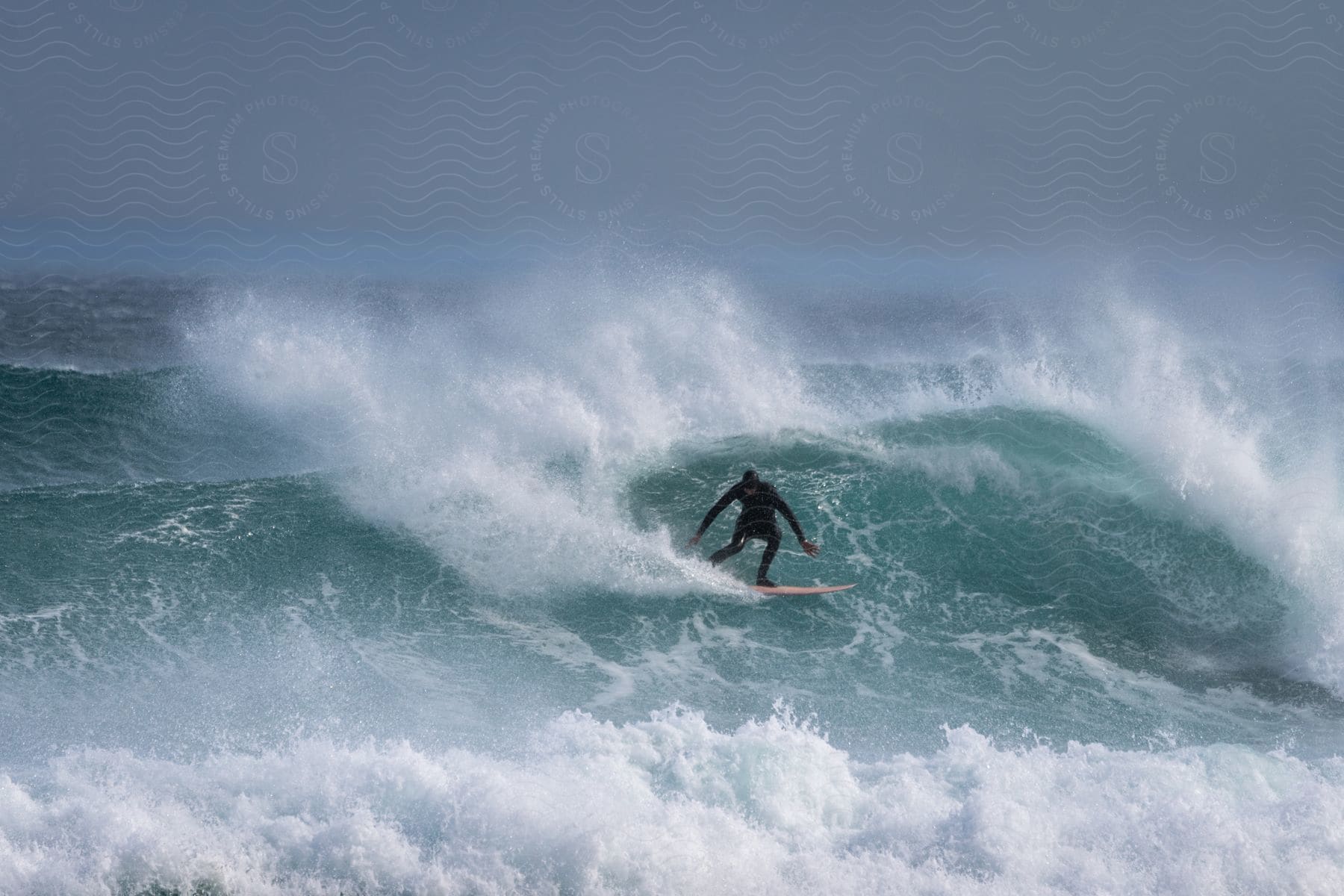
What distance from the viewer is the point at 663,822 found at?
562cm

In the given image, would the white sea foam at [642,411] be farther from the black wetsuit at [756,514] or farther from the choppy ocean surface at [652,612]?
the black wetsuit at [756,514]

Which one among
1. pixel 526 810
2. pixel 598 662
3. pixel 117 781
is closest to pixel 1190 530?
→ pixel 598 662

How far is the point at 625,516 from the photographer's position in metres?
10.3

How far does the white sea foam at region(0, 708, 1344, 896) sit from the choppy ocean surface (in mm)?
26

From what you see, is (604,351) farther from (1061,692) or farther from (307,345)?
(1061,692)

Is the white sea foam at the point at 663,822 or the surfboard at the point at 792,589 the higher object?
the surfboard at the point at 792,589

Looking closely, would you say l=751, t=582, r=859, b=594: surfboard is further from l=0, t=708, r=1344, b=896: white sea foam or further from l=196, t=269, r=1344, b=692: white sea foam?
l=0, t=708, r=1344, b=896: white sea foam

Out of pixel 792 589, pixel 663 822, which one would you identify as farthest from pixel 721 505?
pixel 663 822

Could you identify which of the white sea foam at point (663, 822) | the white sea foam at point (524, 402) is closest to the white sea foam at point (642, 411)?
the white sea foam at point (524, 402)

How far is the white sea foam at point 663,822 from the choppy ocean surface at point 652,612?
3 centimetres

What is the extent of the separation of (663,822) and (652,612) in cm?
329

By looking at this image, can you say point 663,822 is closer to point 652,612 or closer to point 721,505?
point 652,612

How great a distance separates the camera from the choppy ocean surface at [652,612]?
5.56m

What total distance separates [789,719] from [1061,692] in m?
2.48
